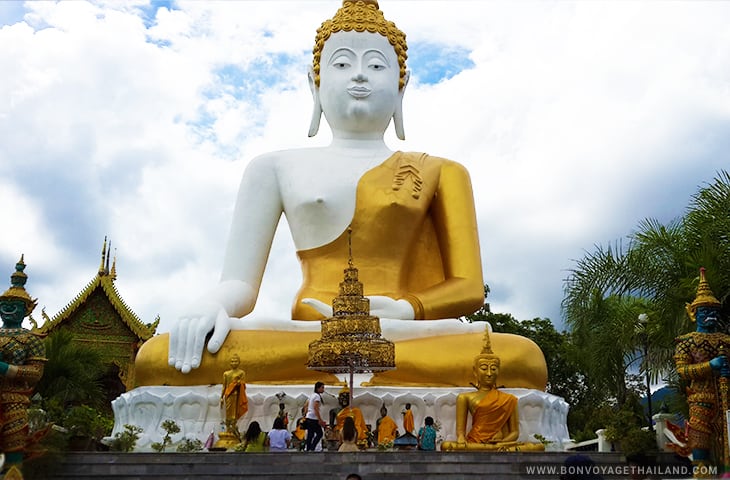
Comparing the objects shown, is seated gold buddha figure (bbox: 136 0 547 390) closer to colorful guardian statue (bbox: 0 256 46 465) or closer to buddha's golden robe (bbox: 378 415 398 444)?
buddha's golden robe (bbox: 378 415 398 444)

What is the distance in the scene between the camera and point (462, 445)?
9.20 meters

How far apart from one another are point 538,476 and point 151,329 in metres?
18.7

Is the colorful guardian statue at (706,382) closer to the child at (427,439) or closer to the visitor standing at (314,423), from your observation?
the child at (427,439)

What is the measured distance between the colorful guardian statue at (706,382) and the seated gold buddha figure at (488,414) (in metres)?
2.09

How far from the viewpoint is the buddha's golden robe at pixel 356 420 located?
9.23 meters

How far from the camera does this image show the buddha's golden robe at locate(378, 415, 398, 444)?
9.54 metres

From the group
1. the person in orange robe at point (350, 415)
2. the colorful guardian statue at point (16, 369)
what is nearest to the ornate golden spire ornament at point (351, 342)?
the person in orange robe at point (350, 415)

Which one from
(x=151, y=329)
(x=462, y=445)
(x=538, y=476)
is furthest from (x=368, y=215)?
(x=151, y=329)

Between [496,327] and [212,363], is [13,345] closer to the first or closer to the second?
[212,363]

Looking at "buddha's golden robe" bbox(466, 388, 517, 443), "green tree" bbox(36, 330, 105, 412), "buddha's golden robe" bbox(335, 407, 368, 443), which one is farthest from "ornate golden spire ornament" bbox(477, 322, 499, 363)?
"green tree" bbox(36, 330, 105, 412)

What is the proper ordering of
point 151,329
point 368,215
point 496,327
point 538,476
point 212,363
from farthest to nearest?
point 496,327
point 151,329
point 368,215
point 212,363
point 538,476

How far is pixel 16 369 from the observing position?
293 inches

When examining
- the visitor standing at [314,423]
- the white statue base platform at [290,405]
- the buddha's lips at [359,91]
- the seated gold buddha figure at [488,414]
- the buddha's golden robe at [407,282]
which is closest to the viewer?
the visitor standing at [314,423]

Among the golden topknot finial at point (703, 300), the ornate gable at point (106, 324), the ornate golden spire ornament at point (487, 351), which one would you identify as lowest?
the ornate golden spire ornament at point (487, 351)
